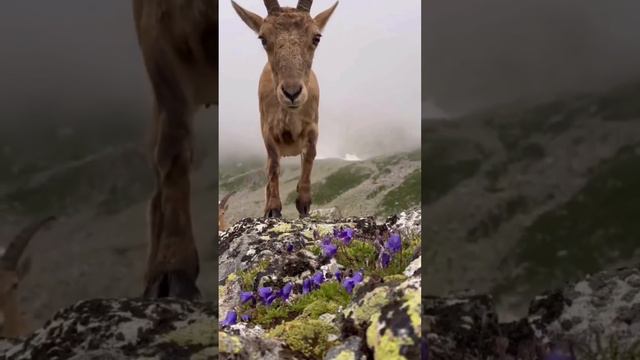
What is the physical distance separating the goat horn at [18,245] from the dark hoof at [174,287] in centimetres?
65

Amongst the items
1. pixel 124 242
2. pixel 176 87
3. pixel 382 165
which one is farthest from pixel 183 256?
pixel 382 165

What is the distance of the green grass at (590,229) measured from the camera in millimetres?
3426

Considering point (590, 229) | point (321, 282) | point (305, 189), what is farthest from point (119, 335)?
point (305, 189)

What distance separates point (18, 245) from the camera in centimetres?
323

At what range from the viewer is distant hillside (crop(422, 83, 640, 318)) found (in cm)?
344

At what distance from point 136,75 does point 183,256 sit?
1.03m

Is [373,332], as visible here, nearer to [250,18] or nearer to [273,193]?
[250,18]

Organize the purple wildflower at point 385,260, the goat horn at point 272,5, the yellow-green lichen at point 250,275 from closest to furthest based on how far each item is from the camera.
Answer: the purple wildflower at point 385,260, the yellow-green lichen at point 250,275, the goat horn at point 272,5

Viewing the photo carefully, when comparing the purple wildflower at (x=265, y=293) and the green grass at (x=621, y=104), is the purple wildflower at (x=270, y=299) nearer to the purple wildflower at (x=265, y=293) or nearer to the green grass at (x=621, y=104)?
the purple wildflower at (x=265, y=293)

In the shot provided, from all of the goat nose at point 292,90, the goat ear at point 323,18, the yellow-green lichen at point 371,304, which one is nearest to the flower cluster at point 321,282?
the yellow-green lichen at point 371,304

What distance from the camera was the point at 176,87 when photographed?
11.4 ft

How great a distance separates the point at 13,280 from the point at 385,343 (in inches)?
80.3

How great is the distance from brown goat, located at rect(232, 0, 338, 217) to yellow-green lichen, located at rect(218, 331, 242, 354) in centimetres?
657

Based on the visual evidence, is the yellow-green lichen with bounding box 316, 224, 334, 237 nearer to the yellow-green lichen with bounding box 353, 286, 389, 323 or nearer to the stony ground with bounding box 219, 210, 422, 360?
the stony ground with bounding box 219, 210, 422, 360
